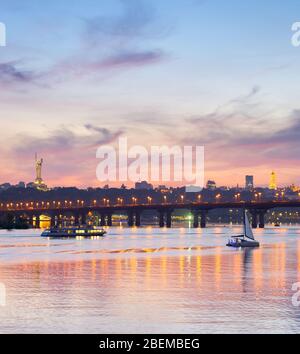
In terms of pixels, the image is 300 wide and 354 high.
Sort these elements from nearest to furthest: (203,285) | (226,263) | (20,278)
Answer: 1. (203,285)
2. (20,278)
3. (226,263)

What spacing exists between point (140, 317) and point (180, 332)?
469 centimetres

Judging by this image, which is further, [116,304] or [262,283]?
[262,283]

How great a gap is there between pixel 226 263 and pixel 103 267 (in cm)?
1544

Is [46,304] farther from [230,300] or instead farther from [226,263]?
[226,263]

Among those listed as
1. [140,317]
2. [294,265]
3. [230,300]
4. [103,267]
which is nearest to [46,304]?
[140,317]

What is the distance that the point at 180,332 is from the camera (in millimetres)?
37094
